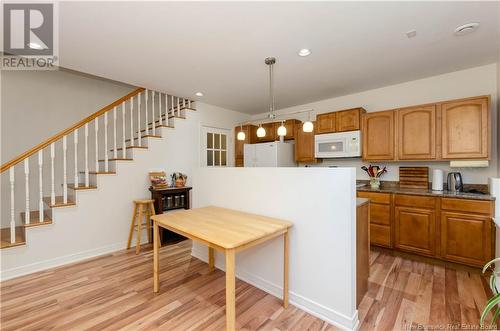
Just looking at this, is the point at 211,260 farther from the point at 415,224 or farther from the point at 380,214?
the point at 415,224

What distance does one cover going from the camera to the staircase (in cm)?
276

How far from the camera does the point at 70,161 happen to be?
3.66 meters

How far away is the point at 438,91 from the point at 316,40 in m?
2.28

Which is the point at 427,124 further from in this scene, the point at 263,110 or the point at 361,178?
the point at 263,110

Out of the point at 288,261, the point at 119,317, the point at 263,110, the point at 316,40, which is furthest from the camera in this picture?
the point at 263,110

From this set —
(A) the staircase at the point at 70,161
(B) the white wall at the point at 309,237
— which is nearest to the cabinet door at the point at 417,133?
(B) the white wall at the point at 309,237

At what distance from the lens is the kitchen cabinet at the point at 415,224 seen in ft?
8.98

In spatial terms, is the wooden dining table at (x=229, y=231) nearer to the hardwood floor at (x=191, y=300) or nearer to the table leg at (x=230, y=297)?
the table leg at (x=230, y=297)

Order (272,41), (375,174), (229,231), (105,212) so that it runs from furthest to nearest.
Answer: (375,174) < (105,212) < (272,41) < (229,231)

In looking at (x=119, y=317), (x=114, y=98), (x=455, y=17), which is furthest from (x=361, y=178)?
(x=114, y=98)

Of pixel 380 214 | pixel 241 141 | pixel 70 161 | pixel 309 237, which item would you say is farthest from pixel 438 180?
pixel 70 161

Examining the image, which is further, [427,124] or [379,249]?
[379,249]

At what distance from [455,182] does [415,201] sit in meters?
Result: 0.62

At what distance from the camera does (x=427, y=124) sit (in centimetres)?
296
